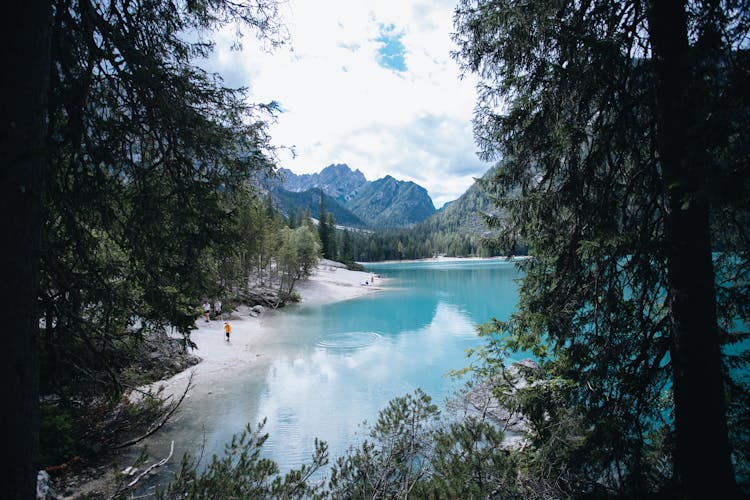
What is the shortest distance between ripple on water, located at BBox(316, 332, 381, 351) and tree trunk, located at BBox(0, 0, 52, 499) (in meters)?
17.9

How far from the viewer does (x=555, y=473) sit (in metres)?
3.88

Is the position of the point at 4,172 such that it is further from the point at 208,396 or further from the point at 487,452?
the point at 208,396

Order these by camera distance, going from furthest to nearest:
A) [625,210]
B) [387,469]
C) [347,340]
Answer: [347,340]
[387,469]
[625,210]

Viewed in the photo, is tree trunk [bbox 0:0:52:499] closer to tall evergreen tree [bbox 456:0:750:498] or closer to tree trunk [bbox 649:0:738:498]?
tall evergreen tree [bbox 456:0:750:498]

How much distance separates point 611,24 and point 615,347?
3.46m

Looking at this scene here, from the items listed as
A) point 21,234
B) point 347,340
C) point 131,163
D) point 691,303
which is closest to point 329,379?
point 347,340

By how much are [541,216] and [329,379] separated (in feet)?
40.0

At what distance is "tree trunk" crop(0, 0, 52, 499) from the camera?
1.73m

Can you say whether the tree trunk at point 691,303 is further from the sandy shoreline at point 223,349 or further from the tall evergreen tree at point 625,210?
the sandy shoreline at point 223,349

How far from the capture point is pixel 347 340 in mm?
21172

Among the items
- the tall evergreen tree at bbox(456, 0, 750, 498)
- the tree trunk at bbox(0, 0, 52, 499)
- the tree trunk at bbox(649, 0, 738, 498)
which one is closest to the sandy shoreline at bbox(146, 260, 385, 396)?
the tree trunk at bbox(0, 0, 52, 499)

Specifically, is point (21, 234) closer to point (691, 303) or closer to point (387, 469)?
point (387, 469)

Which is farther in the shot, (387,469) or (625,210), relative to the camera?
(387,469)

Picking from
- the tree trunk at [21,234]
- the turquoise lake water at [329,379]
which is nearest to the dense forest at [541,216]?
the tree trunk at [21,234]
